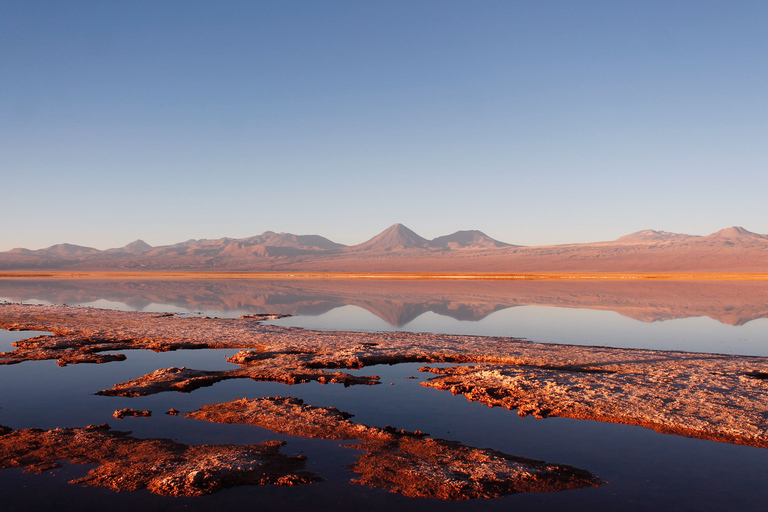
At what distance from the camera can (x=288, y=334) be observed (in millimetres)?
15414

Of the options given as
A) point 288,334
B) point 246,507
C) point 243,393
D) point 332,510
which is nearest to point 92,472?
point 246,507

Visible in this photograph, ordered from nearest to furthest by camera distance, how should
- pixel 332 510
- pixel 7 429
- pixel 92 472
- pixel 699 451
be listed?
pixel 332 510
pixel 92 472
pixel 699 451
pixel 7 429

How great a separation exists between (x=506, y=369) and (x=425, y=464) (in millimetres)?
4705

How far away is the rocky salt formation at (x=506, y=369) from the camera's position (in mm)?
7871

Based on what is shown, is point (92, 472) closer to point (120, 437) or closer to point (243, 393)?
point (120, 437)

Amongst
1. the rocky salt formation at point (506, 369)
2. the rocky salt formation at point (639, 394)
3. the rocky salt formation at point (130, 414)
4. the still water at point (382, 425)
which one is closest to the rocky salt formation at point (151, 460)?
the still water at point (382, 425)

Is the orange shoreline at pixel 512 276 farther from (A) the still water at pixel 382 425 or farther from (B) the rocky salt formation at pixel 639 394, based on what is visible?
(B) the rocky salt formation at pixel 639 394

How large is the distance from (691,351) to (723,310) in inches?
492

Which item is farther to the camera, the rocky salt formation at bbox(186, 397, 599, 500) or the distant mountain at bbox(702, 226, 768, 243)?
the distant mountain at bbox(702, 226, 768, 243)

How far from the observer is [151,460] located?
5949 millimetres

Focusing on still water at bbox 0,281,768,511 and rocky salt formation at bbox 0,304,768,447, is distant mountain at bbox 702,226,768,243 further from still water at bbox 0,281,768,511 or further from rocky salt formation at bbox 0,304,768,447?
rocky salt formation at bbox 0,304,768,447

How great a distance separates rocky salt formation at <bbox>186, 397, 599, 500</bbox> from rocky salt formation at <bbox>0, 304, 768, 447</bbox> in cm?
211

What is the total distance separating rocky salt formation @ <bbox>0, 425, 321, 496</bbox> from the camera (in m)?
5.44

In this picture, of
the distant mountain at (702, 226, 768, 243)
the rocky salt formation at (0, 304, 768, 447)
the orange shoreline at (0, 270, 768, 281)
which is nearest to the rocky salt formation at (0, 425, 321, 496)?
the rocky salt formation at (0, 304, 768, 447)
